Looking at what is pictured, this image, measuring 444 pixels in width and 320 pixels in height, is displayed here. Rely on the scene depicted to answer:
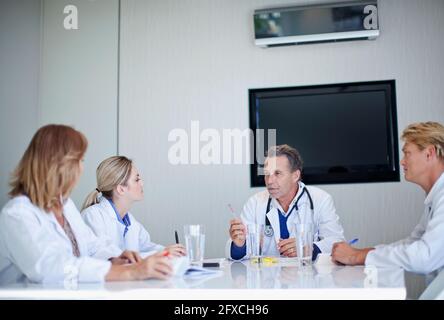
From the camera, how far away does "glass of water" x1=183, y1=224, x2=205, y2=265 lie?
1771 millimetres

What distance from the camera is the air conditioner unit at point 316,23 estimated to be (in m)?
3.17

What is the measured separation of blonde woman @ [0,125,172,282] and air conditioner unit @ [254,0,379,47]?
1999 mm

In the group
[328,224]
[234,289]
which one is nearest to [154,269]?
[234,289]

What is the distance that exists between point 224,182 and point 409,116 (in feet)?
3.89

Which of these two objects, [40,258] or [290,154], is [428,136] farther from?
[40,258]

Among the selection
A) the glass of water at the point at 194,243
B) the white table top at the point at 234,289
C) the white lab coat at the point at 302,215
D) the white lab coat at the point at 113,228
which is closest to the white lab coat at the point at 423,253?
the white table top at the point at 234,289

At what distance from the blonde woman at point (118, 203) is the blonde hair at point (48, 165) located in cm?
81

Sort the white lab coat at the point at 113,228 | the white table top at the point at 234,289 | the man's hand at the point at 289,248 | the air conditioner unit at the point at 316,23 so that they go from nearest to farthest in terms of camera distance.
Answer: the white table top at the point at 234,289
the man's hand at the point at 289,248
the white lab coat at the point at 113,228
the air conditioner unit at the point at 316,23

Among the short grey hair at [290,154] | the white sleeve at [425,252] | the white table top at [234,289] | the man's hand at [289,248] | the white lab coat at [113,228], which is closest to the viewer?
the white table top at [234,289]

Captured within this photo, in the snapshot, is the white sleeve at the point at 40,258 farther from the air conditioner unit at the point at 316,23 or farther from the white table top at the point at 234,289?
the air conditioner unit at the point at 316,23

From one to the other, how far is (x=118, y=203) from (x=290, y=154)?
1003 mm

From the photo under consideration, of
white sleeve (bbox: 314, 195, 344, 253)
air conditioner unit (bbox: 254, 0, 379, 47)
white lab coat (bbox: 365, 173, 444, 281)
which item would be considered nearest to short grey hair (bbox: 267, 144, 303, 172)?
white sleeve (bbox: 314, 195, 344, 253)
